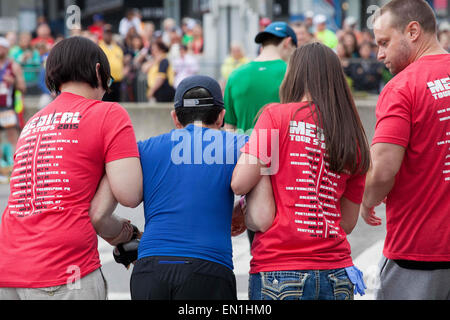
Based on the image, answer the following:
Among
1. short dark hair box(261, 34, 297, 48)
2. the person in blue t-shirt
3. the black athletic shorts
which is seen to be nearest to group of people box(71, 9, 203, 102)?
short dark hair box(261, 34, 297, 48)

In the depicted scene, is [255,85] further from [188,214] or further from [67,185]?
[67,185]

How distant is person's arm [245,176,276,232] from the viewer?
134 inches

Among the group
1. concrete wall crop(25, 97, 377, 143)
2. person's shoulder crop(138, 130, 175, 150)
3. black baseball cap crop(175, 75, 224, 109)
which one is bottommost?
concrete wall crop(25, 97, 377, 143)

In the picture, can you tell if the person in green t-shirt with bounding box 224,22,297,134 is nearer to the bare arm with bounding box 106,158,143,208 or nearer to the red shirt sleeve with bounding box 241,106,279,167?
the red shirt sleeve with bounding box 241,106,279,167

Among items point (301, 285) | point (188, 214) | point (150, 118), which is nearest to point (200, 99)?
point (188, 214)

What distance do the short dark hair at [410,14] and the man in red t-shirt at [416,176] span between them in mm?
212

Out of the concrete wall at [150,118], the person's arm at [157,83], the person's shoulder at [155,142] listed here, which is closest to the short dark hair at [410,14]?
the person's shoulder at [155,142]

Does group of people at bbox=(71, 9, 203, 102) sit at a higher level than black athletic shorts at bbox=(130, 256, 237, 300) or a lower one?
higher

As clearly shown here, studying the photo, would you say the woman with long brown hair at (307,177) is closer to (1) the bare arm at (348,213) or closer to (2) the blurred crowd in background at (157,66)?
(1) the bare arm at (348,213)

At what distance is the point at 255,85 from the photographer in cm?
614

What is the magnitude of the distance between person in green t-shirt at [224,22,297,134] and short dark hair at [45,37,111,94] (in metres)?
2.67

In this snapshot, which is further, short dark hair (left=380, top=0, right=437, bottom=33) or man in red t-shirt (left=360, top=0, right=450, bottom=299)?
short dark hair (left=380, top=0, right=437, bottom=33)

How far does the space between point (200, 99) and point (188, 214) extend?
1.91ft

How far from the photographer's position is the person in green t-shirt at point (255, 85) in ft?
20.1
